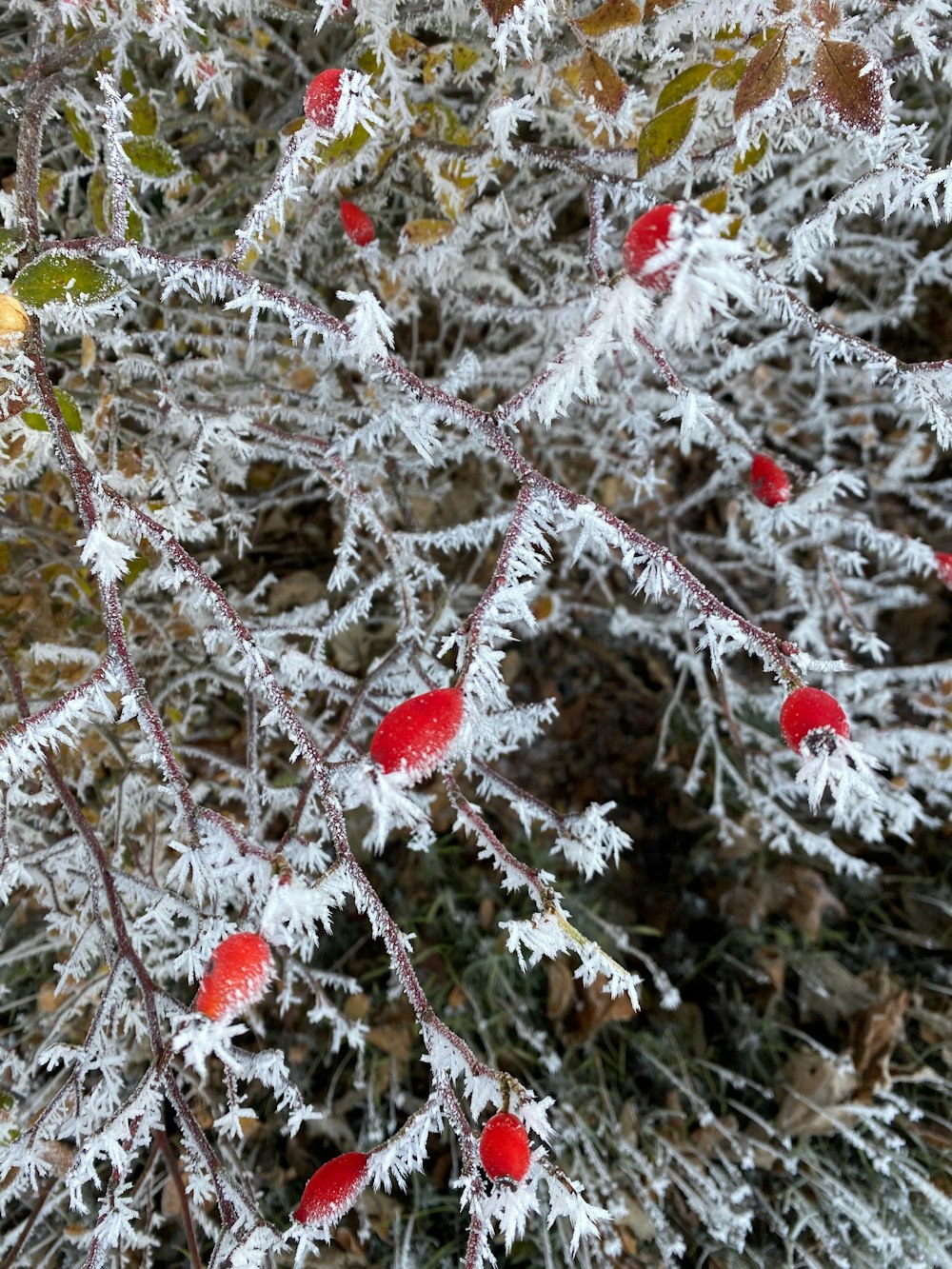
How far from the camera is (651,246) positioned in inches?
17.6

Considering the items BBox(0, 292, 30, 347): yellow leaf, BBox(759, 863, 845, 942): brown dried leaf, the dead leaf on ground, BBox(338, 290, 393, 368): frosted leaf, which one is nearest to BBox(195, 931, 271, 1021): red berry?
BBox(338, 290, 393, 368): frosted leaf

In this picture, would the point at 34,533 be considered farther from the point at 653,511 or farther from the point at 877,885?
the point at 877,885

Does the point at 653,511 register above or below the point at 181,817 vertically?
below

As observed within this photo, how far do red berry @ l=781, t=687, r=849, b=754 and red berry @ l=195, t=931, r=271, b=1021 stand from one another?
0.38 metres

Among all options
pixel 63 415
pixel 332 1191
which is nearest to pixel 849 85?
pixel 63 415

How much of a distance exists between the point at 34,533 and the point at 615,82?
956 mm

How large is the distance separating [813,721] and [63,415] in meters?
0.81

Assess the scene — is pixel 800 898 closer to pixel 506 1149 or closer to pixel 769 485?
pixel 769 485

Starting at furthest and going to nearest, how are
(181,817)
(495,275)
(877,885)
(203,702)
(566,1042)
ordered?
1. (877,885)
2. (566,1042)
3. (203,702)
4. (495,275)
5. (181,817)

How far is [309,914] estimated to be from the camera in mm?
581

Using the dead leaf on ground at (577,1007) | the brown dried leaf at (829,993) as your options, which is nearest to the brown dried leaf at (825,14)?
the dead leaf on ground at (577,1007)

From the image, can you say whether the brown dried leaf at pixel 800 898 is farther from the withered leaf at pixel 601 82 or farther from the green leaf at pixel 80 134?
the green leaf at pixel 80 134

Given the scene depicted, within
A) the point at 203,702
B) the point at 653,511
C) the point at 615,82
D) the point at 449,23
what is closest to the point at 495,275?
the point at 449,23

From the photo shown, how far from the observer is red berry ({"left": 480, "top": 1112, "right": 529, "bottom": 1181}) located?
2.00ft
